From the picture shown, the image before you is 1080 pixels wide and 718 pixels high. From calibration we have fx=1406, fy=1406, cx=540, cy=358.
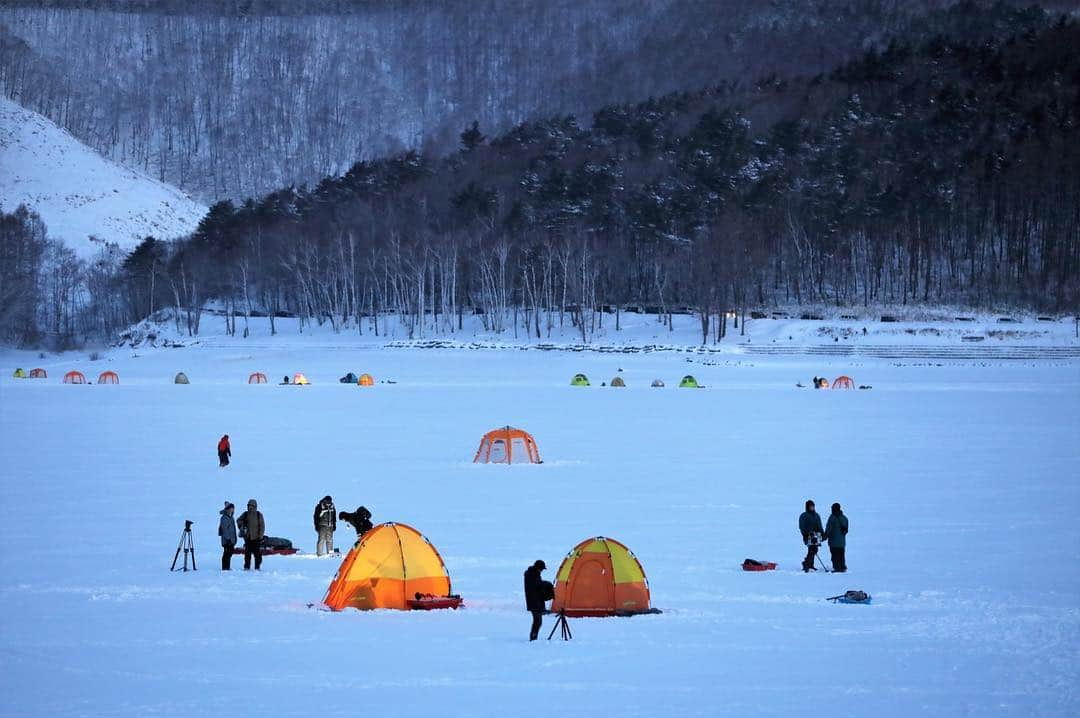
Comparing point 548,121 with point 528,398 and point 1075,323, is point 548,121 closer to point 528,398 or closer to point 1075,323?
point 1075,323

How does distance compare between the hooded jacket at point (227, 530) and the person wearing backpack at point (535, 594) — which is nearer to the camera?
the person wearing backpack at point (535, 594)

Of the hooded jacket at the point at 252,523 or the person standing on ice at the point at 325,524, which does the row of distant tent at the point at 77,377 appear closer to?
the person standing on ice at the point at 325,524

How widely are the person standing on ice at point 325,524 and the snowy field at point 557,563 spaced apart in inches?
13.2

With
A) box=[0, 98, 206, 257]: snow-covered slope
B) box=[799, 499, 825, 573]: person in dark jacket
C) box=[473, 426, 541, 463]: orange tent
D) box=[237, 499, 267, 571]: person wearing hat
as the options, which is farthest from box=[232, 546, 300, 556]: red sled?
box=[0, 98, 206, 257]: snow-covered slope

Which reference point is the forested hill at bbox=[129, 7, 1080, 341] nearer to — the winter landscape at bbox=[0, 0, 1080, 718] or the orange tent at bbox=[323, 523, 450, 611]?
the winter landscape at bbox=[0, 0, 1080, 718]

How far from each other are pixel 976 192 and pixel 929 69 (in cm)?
3422

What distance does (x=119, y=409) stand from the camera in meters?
52.4

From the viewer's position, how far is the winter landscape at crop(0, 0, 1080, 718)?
1449cm

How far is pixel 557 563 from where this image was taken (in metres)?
19.9

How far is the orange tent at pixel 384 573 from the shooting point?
1725cm

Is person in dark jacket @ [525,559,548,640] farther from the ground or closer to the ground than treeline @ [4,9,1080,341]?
closer to the ground

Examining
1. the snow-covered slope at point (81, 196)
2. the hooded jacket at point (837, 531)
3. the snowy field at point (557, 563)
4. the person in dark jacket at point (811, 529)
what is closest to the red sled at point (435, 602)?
the snowy field at point (557, 563)

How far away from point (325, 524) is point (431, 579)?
3.92m

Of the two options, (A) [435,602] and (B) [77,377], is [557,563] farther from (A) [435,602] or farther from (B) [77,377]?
(B) [77,377]
